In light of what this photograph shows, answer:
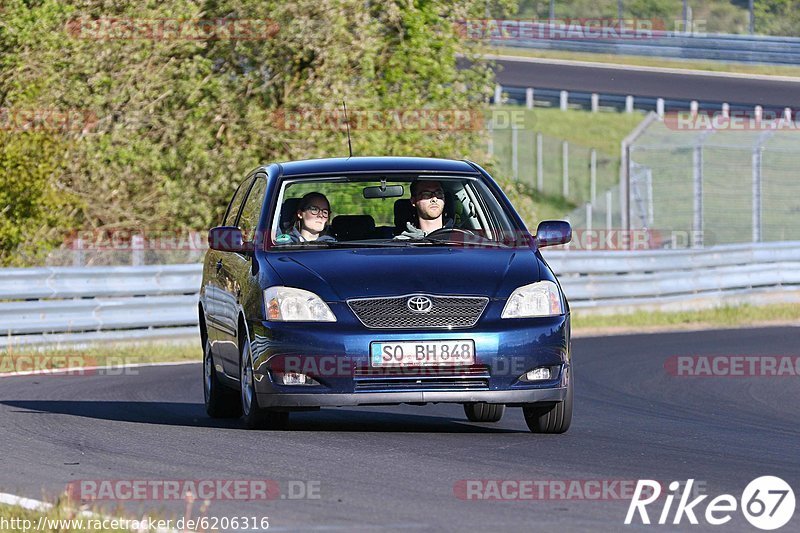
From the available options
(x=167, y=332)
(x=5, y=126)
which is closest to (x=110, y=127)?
(x=5, y=126)

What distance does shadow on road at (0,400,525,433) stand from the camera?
10.4 metres

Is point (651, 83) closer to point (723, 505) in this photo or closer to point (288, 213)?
point (288, 213)

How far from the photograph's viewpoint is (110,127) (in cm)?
2498

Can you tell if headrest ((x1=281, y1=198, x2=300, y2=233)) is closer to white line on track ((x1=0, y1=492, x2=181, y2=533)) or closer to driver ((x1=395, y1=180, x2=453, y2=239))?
driver ((x1=395, y1=180, x2=453, y2=239))

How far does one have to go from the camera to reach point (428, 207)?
34.7ft

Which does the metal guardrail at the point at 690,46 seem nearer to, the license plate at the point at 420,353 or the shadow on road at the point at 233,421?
the shadow on road at the point at 233,421

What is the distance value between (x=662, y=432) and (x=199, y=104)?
1602 cm

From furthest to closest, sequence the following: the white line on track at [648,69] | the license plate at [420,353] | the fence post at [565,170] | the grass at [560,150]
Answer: the white line on track at [648,69] < the grass at [560,150] < the fence post at [565,170] < the license plate at [420,353]

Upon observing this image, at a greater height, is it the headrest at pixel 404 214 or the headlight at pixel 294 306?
the headrest at pixel 404 214

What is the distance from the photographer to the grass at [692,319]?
2338cm
